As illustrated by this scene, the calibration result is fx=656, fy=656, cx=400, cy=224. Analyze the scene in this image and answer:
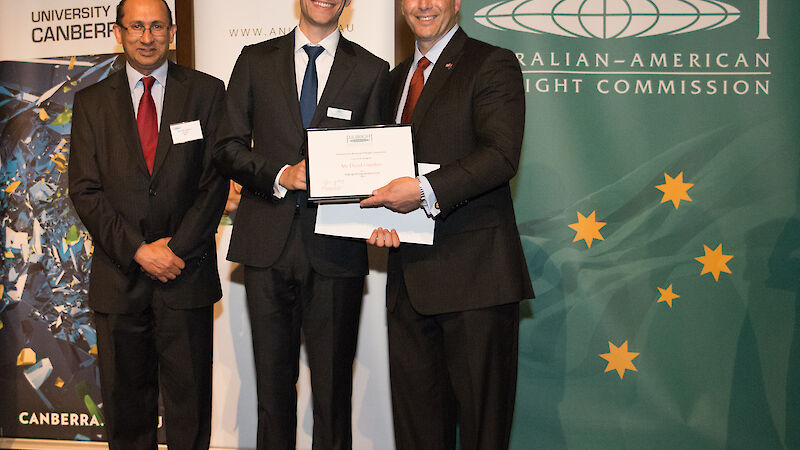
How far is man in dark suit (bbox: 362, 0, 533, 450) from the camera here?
6.55 feet

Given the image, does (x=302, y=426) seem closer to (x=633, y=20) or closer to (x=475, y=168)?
(x=475, y=168)

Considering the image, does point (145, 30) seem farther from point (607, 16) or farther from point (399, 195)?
point (607, 16)

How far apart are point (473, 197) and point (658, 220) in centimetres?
154

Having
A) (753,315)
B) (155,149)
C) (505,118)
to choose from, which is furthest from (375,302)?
(753,315)

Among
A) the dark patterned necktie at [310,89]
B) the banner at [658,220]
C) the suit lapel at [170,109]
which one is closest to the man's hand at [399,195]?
the dark patterned necktie at [310,89]

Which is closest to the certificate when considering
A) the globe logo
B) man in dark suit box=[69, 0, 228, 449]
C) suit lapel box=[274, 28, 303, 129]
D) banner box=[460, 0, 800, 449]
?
suit lapel box=[274, 28, 303, 129]

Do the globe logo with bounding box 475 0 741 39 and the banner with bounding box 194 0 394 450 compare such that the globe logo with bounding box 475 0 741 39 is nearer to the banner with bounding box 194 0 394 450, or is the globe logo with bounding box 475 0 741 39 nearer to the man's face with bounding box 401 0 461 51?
the banner with bounding box 194 0 394 450

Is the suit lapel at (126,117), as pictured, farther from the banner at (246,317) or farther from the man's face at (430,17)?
the man's face at (430,17)

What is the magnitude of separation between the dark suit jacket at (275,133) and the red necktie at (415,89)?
138 millimetres

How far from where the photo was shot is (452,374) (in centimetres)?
215

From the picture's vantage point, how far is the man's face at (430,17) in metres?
2.19

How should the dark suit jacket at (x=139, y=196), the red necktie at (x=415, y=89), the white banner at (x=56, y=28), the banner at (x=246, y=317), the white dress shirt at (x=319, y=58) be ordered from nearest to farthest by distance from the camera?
the red necktie at (x=415, y=89) < the white dress shirt at (x=319, y=58) < the dark suit jacket at (x=139, y=196) < the banner at (x=246, y=317) < the white banner at (x=56, y=28)

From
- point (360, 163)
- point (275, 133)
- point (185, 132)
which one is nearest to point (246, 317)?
point (185, 132)

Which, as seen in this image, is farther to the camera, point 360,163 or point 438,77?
point 438,77
